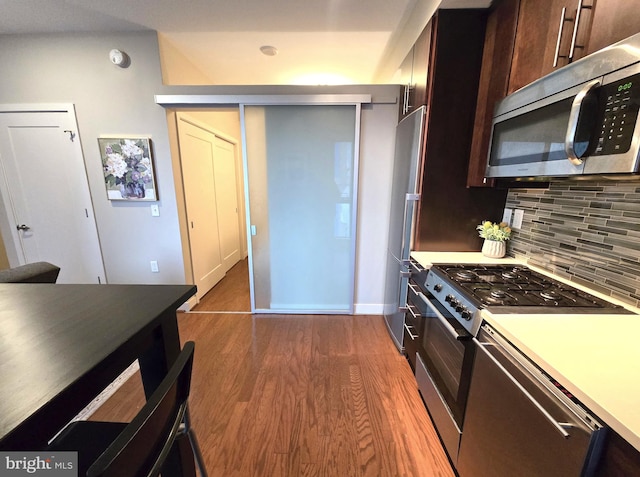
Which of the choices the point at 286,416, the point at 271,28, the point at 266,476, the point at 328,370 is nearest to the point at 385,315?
the point at 328,370

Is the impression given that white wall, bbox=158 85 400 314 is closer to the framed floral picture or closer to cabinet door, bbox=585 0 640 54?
the framed floral picture

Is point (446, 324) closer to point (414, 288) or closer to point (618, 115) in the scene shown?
point (414, 288)

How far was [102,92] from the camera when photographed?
7.86 ft

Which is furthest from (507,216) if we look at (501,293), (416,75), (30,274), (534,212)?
(30,274)

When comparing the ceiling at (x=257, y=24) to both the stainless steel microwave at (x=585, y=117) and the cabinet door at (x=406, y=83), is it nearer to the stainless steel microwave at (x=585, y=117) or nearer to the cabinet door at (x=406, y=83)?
the cabinet door at (x=406, y=83)

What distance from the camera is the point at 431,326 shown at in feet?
4.91

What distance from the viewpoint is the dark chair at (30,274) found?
1.54m

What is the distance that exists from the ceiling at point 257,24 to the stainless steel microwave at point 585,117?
0.86 meters

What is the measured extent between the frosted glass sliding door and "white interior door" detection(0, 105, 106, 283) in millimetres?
1781

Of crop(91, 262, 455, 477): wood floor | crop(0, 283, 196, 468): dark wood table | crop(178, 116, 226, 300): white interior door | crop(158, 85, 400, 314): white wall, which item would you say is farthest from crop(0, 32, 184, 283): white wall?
crop(0, 283, 196, 468): dark wood table

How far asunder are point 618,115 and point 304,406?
207 cm

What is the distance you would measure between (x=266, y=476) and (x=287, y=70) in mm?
3745

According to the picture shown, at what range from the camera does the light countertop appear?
1.95 ft

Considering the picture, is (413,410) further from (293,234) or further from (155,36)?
(155,36)
